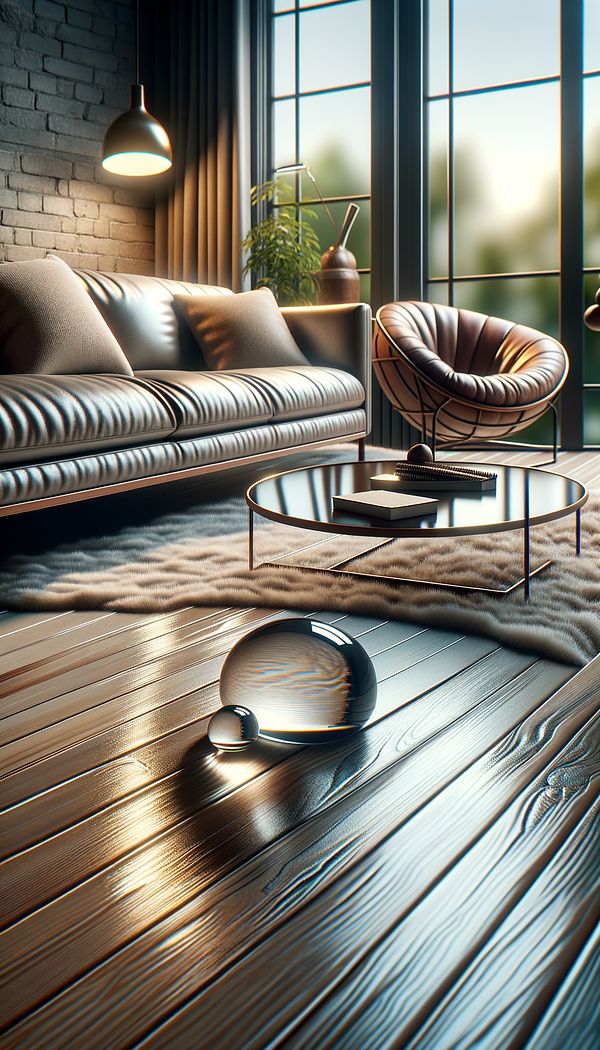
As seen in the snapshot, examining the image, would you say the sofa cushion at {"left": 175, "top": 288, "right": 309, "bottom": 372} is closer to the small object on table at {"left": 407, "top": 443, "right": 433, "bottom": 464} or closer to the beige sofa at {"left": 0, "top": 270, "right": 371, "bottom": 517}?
the beige sofa at {"left": 0, "top": 270, "right": 371, "bottom": 517}

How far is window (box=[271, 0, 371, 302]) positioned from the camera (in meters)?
5.00

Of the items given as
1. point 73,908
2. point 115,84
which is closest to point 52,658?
point 73,908

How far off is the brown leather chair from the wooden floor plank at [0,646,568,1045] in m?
2.60

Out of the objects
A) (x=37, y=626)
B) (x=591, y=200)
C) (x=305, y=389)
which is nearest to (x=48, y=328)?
(x=305, y=389)

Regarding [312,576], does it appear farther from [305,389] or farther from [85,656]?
[305,389]

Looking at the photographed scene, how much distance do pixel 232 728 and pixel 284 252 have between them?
4137mm

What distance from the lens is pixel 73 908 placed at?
900 mm

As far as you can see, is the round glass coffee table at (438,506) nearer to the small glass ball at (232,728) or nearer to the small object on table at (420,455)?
the small object on table at (420,455)

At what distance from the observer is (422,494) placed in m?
2.18

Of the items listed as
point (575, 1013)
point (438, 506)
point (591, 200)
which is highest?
point (591, 200)

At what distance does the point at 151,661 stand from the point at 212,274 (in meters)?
4.06

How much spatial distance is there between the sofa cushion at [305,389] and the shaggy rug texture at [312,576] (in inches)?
20.9

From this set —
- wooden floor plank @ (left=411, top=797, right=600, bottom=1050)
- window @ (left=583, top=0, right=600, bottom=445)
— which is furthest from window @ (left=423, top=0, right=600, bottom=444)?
wooden floor plank @ (left=411, top=797, right=600, bottom=1050)

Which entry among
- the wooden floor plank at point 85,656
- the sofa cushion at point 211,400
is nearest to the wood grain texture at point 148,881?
the wooden floor plank at point 85,656
